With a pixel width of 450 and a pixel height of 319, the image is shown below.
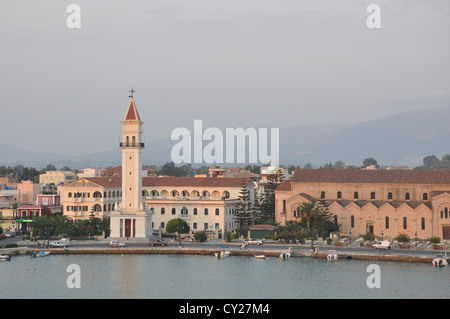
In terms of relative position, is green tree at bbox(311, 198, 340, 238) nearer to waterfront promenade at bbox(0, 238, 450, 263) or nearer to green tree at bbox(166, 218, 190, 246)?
waterfront promenade at bbox(0, 238, 450, 263)

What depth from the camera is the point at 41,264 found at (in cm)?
5759

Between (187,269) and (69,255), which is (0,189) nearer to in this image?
(69,255)

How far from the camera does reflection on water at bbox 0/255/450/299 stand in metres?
46.8

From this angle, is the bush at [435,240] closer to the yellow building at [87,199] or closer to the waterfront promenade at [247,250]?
the waterfront promenade at [247,250]

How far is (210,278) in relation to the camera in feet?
169

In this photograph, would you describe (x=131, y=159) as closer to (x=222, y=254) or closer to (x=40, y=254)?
(x=40, y=254)

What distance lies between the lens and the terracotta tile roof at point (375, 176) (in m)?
70.7

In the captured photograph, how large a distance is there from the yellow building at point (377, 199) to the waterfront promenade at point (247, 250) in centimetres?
391

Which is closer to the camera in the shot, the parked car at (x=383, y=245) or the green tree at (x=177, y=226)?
the parked car at (x=383, y=245)

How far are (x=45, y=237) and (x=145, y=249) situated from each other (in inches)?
407

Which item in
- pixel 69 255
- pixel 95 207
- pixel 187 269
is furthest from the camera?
pixel 95 207

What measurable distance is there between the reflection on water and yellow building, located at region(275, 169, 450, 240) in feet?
40.4

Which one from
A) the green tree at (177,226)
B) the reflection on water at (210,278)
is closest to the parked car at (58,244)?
the reflection on water at (210,278)
